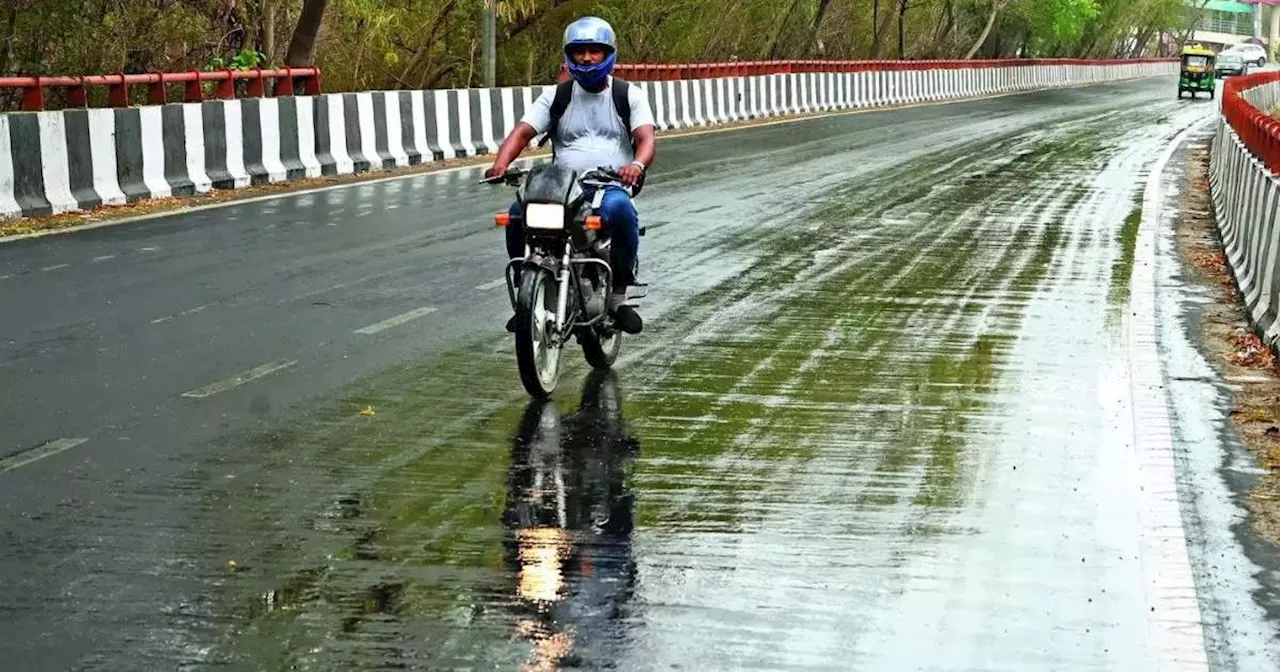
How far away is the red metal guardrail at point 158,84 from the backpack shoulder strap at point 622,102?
9646 mm

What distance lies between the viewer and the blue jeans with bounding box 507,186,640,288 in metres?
10.2

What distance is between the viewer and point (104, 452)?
8.34 meters

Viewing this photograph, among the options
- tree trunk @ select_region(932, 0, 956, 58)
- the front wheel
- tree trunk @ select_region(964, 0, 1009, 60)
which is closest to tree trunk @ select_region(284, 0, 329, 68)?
the front wheel

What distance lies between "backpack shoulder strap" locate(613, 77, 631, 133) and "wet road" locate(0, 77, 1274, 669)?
1.25 metres

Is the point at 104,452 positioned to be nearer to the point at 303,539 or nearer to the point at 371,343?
the point at 303,539

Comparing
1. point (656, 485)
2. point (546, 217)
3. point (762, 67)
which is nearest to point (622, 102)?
point (546, 217)

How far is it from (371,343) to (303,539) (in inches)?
172

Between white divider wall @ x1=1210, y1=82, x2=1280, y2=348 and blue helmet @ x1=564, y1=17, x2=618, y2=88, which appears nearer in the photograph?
blue helmet @ x1=564, y1=17, x2=618, y2=88

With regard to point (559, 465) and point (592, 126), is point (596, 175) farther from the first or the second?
point (559, 465)

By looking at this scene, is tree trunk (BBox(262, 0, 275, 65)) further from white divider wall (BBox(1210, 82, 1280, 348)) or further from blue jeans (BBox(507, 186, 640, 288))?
blue jeans (BBox(507, 186, 640, 288))

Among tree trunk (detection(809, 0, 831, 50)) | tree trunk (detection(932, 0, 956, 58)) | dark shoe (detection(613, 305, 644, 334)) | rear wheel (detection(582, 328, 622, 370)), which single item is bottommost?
tree trunk (detection(932, 0, 956, 58))

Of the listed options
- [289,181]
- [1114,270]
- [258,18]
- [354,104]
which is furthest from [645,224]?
[258,18]

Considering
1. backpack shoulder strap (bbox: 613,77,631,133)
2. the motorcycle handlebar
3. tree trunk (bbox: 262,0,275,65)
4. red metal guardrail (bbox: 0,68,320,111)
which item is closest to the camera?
the motorcycle handlebar

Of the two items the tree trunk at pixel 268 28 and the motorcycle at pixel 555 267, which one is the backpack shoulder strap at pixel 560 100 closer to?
the motorcycle at pixel 555 267
